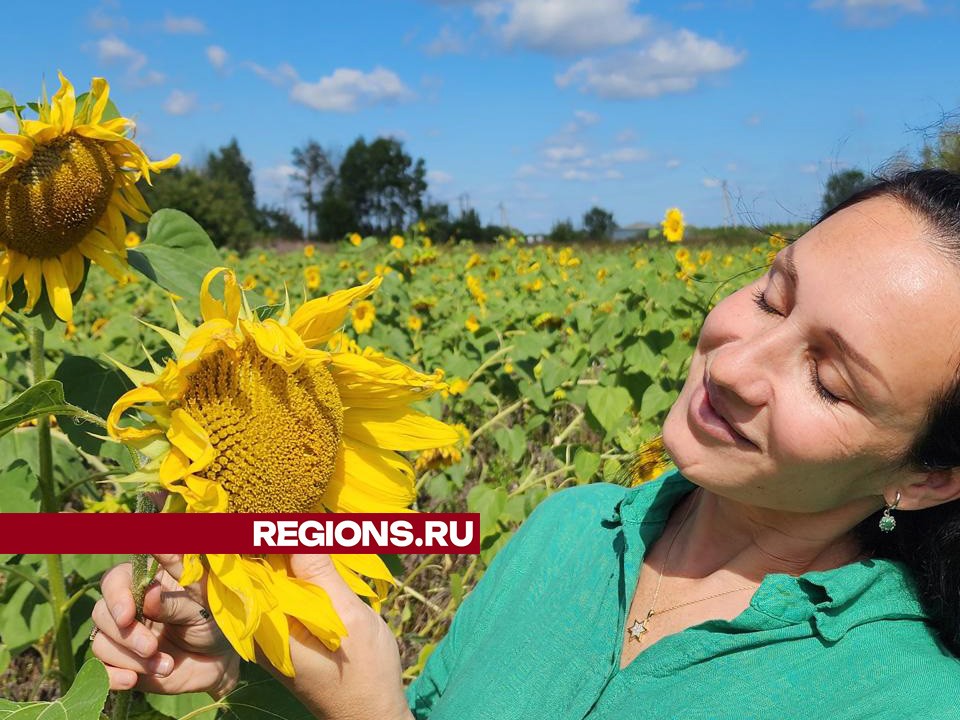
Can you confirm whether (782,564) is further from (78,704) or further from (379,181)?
(379,181)

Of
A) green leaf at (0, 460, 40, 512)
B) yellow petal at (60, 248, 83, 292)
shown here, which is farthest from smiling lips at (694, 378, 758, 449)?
green leaf at (0, 460, 40, 512)

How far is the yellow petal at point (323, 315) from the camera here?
920 millimetres

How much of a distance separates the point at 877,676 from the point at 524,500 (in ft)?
6.00

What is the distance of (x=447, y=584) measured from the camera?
3.55m

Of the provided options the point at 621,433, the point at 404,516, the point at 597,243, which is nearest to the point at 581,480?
the point at 621,433

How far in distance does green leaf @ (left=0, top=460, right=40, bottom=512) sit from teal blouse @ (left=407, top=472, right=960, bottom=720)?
0.92 meters

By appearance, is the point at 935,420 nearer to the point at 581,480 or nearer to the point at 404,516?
the point at 404,516

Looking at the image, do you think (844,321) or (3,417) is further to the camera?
(844,321)

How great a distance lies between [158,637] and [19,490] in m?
0.89

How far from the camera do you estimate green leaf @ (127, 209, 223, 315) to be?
143 centimetres

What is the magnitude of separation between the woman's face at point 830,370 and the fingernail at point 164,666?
2.34 feet

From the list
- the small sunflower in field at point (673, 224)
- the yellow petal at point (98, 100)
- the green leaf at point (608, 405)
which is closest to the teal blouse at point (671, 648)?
the yellow petal at point (98, 100)

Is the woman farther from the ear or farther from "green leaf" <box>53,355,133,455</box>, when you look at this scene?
"green leaf" <box>53,355,133,455</box>

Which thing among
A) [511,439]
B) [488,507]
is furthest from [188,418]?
[511,439]
